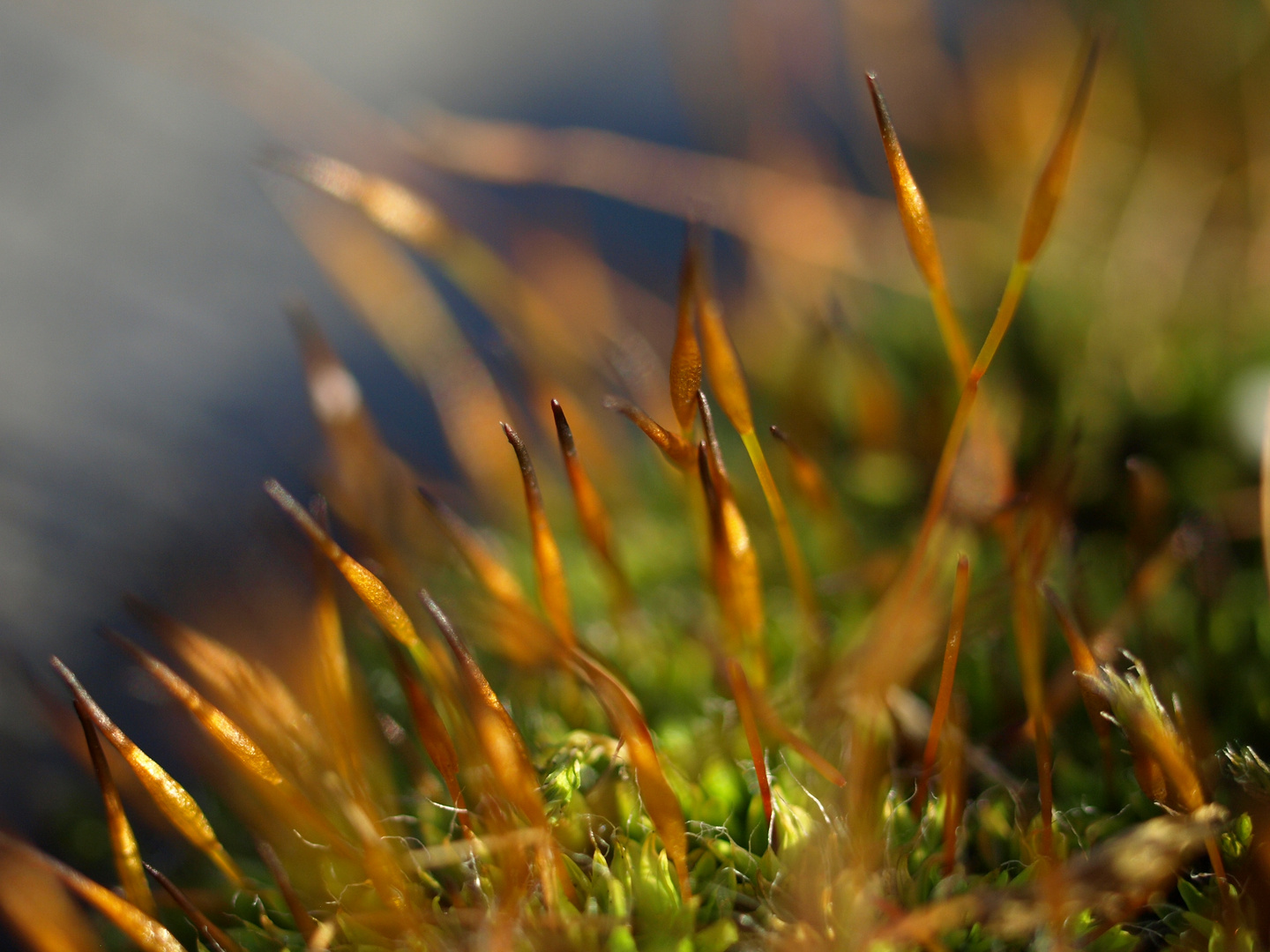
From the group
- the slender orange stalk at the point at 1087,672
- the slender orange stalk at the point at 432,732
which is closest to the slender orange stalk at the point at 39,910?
the slender orange stalk at the point at 432,732

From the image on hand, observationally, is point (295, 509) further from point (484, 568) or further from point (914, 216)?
point (914, 216)

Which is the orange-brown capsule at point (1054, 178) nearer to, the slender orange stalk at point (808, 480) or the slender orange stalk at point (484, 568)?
the slender orange stalk at point (808, 480)

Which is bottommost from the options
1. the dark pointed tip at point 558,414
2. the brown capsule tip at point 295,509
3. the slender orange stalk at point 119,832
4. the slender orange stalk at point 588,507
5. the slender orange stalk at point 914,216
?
the slender orange stalk at point 119,832

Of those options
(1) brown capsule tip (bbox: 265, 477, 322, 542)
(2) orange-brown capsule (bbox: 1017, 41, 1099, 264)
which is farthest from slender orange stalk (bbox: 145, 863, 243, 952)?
(2) orange-brown capsule (bbox: 1017, 41, 1099, 264)

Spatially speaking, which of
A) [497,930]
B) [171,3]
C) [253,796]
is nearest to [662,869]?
[497,930]

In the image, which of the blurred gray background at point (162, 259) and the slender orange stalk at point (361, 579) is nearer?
the slender orange stalk at point (361, 579)

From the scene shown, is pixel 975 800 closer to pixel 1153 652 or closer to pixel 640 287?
pixel 1153 652

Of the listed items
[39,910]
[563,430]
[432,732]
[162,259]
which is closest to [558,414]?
[563,430]
